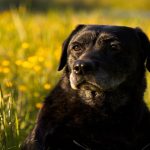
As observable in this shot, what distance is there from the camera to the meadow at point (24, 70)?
6074 mm

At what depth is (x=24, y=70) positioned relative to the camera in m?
8.67

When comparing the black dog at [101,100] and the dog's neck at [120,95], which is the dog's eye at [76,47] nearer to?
the black dog at [101,100]

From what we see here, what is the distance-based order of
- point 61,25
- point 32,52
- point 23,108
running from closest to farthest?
point 23,108
point 32,52
point 61,25

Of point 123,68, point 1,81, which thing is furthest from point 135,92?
point 1,81

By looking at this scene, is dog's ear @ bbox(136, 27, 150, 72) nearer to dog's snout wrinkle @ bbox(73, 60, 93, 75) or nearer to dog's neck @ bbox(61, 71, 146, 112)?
dog's neck @ bbox(61, 71, 146, 112)

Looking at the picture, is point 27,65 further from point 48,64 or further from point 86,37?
point 86,37

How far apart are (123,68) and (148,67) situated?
12.7 inches

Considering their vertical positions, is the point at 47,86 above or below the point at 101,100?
below

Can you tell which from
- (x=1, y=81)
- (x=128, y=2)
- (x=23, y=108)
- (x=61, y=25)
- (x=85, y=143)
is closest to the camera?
(x=85, y=143)

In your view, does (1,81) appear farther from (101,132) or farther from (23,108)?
(101,132)

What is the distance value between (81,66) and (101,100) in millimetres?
560

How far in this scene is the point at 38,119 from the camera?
20.0ft

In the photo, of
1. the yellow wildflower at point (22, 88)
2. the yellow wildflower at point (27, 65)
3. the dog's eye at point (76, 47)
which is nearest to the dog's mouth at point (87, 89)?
the dog's eye at point (76, 47)

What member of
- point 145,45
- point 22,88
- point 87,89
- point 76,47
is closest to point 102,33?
point 76,47
